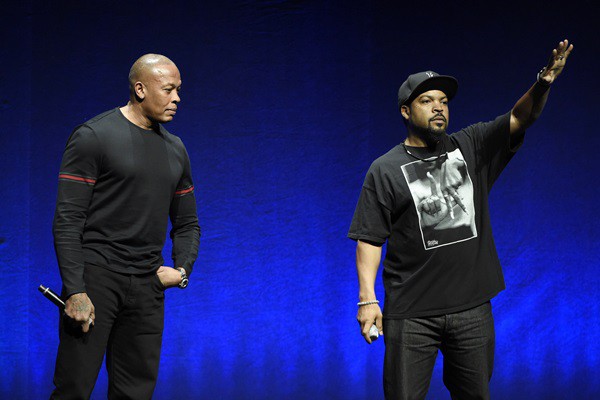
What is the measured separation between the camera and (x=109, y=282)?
7.91 feet

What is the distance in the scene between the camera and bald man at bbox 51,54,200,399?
7.78ft

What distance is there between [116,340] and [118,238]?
33 centimetres

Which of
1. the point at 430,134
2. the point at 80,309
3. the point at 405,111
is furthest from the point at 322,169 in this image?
the point at 80,309

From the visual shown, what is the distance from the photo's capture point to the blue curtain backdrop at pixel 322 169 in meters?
4.00

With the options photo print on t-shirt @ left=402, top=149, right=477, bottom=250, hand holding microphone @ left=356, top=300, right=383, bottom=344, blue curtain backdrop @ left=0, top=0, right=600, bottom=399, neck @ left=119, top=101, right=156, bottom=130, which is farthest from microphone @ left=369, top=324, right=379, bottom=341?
blue curtain backdrop @ left=0, top=0, right=600, bottom=399

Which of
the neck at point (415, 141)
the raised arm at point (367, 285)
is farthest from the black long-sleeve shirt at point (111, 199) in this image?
the neck at point (415, 141)

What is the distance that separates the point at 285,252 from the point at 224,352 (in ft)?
1.96

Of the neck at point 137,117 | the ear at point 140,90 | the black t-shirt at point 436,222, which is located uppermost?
the ear at point 140,90

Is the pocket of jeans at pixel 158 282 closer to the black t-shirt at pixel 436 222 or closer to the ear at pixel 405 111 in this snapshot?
the black t-shirt at pixel 436 222

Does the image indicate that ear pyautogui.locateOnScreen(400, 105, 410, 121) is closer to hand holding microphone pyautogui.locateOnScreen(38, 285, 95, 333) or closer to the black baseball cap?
the black baseball cap

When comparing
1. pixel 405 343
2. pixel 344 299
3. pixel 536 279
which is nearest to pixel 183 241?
pixel 405 343

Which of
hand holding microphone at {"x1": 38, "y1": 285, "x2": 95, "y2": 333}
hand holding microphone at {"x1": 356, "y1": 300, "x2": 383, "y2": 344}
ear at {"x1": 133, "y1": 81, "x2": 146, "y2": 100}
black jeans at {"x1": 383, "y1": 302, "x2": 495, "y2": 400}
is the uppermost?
ear at {"x1": 133, "y1": 81, "x2": 146, "y2": 100}

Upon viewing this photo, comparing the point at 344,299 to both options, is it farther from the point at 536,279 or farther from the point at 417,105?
the point at 417,105

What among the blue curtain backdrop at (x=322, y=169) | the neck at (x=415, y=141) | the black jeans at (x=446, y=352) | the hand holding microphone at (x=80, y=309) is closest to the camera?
the hand holding microphone at (x=80, y=309)
